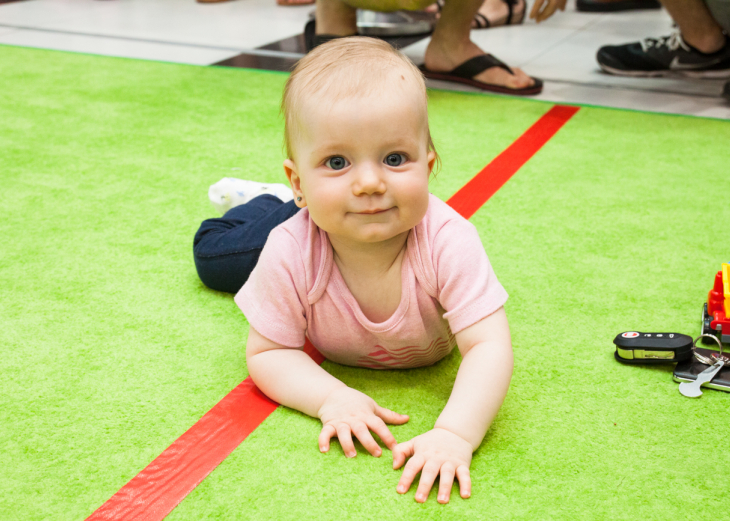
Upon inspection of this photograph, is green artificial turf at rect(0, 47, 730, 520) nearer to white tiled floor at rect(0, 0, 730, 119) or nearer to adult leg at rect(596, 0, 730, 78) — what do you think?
white tiled floor at rect(0, 0, 730, 119)

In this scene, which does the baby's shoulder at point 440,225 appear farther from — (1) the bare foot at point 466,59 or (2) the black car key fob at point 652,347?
(1) the bare foot at point 466,59

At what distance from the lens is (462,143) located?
6.10 ft

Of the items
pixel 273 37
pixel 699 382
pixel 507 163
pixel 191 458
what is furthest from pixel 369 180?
pixel 273 37

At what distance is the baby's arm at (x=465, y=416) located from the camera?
77 centimetres

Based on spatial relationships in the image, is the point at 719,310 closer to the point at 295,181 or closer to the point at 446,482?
the point at 446,482

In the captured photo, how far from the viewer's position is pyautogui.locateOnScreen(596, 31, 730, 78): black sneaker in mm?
2324

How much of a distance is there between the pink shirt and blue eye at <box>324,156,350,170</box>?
0.38 ft

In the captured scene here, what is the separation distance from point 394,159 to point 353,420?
12.2 inches

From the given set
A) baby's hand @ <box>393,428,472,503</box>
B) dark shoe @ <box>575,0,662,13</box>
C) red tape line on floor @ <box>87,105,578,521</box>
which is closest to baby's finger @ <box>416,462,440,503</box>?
baby's hand @ <box>393,428,472,503</box>

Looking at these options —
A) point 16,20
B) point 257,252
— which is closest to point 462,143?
point 257,252

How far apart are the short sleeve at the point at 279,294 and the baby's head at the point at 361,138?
9 cm

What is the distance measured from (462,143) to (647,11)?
2.22m

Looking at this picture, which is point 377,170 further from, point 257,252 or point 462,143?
point 462,143

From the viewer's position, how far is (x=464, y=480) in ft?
2.51
